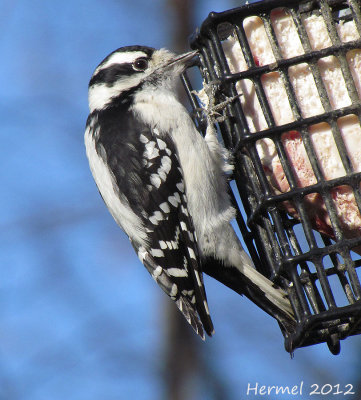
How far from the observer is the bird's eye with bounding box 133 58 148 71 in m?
4.36

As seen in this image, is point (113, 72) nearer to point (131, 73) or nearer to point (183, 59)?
point (131, 73)

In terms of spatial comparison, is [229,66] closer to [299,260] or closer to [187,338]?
[299,260]

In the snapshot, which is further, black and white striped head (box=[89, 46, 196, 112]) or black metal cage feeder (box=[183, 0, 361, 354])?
black and white striped head (box=[89, 46, 196, 112])

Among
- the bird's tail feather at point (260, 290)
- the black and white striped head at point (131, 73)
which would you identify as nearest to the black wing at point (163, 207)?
the bird's tail feather at point (260, 290)

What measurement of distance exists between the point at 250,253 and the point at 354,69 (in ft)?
3.89

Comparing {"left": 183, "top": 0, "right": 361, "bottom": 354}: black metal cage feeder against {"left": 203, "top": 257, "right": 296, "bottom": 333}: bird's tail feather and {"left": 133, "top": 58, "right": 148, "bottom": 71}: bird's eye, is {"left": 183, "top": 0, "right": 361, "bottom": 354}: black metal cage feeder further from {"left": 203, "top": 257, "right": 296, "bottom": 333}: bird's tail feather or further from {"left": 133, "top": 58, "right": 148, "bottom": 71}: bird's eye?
{"left": 133, "top": 58, "right": 148, "bottom": 71}: bird's eye

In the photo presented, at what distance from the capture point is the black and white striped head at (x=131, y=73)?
430 centimetres

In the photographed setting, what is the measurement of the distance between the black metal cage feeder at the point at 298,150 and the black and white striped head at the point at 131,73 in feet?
2.25

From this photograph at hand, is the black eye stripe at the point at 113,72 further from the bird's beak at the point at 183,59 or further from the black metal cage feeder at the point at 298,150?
the black metal cage feeder at the point at 298,150

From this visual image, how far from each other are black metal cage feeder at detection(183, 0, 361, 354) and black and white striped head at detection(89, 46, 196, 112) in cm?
69

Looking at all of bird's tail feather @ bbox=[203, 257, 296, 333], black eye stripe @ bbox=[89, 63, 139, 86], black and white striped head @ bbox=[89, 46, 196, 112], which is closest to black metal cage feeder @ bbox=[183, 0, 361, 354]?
bird's tail feather @ bbox=[203, 257, 296, 333]

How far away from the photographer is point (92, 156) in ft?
14.0

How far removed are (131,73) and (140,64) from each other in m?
0.08

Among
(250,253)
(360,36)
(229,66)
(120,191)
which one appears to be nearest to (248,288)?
(250,253)
